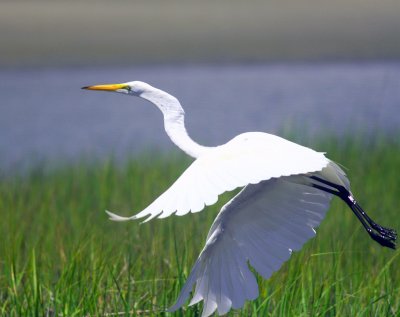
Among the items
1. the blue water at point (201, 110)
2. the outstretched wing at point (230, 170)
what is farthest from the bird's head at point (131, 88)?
the blue water at point (201, 110)

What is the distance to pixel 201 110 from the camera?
1159cm

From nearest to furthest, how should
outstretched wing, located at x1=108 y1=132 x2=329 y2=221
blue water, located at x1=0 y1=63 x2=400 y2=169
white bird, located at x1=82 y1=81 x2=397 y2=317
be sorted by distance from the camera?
outstretched wing, located at x1=108 y1=132 x2=329 y2=221 < white bird, located at x1=82 y1=81 x2=397 y2=317 < blue water, located at x1=0 y1=63 x2=400 y2=169

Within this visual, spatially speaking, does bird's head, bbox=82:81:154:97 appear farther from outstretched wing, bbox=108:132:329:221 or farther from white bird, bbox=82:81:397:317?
A: outstretched wing, bbox=108:132:329:221

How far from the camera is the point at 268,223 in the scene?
316 centimetres

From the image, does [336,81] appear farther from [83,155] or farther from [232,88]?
[83,155]

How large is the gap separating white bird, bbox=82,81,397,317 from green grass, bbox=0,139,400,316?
98 millimetres

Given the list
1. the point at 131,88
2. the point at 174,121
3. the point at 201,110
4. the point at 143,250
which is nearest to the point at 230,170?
the point at 174,121

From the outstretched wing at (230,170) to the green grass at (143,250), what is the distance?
0.45 meters

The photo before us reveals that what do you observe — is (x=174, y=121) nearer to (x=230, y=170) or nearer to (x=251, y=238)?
(x=251, y=238)

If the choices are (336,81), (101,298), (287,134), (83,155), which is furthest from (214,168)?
(336,81)

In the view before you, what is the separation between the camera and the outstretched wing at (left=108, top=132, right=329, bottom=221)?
2.40m

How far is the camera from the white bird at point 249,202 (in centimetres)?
265

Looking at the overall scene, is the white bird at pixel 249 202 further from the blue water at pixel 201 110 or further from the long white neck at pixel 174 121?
the blue water at pixel 201 110

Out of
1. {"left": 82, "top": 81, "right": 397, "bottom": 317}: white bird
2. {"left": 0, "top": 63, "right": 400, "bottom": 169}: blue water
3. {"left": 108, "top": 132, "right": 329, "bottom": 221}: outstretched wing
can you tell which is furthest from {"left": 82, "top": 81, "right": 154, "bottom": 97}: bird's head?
{"left": 0, "top": 63, "right": 400, "bottom": 169}: blue water
